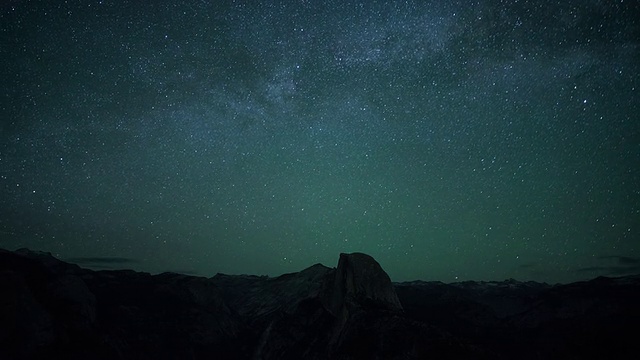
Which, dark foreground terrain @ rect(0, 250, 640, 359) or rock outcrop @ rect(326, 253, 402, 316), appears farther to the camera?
rock outcrop @ rect(326, 253, 402, 316)

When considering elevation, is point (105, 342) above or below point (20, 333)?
below

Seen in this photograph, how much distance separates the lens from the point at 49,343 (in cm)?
1498

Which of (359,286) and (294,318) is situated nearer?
(359,286)

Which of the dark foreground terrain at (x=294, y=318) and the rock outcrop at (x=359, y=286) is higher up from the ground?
the rock outcrop at (x=359, y=286)

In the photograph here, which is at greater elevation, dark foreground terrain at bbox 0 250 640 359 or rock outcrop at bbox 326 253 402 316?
rock outcrop at bbox 326 253 402 316

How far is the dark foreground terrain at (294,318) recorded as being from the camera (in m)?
14.5

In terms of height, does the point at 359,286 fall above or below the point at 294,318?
above

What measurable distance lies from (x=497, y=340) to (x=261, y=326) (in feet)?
64.4

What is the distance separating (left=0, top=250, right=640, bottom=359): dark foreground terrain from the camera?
14461mm

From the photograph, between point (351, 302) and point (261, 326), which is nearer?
point (351, 302)

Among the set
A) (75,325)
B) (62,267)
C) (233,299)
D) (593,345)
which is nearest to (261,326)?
(233,299)

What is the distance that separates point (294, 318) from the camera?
21.7 m

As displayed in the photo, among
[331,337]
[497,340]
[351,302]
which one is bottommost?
[497,340]

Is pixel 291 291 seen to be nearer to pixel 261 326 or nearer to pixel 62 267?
pixel 261 326
